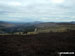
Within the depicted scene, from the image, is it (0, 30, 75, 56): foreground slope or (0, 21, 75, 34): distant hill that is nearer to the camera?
(0, 30, 75, 56): foreground slope

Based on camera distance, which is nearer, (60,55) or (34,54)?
(60,55)

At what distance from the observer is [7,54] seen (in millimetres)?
11789

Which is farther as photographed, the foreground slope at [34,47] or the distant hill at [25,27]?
the distant hill at [25,27]

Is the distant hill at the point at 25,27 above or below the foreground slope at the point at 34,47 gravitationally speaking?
above

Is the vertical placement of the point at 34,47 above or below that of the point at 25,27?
below

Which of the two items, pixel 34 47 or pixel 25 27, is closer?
pixel 34 47

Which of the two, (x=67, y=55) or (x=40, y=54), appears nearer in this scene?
(x=67, y=55)

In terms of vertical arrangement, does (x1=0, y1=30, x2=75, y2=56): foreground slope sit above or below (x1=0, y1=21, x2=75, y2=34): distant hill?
below

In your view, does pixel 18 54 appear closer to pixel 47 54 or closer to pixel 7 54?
pixel 7 54

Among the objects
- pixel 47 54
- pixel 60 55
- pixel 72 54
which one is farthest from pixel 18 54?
pixel 72 54

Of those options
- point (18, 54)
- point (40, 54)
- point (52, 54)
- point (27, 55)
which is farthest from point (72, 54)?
point (18, 54)

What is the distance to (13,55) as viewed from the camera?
11438 mm

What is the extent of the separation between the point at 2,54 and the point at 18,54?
4.35 ft

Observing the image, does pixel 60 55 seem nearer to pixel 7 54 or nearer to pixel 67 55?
pixel 67 55
